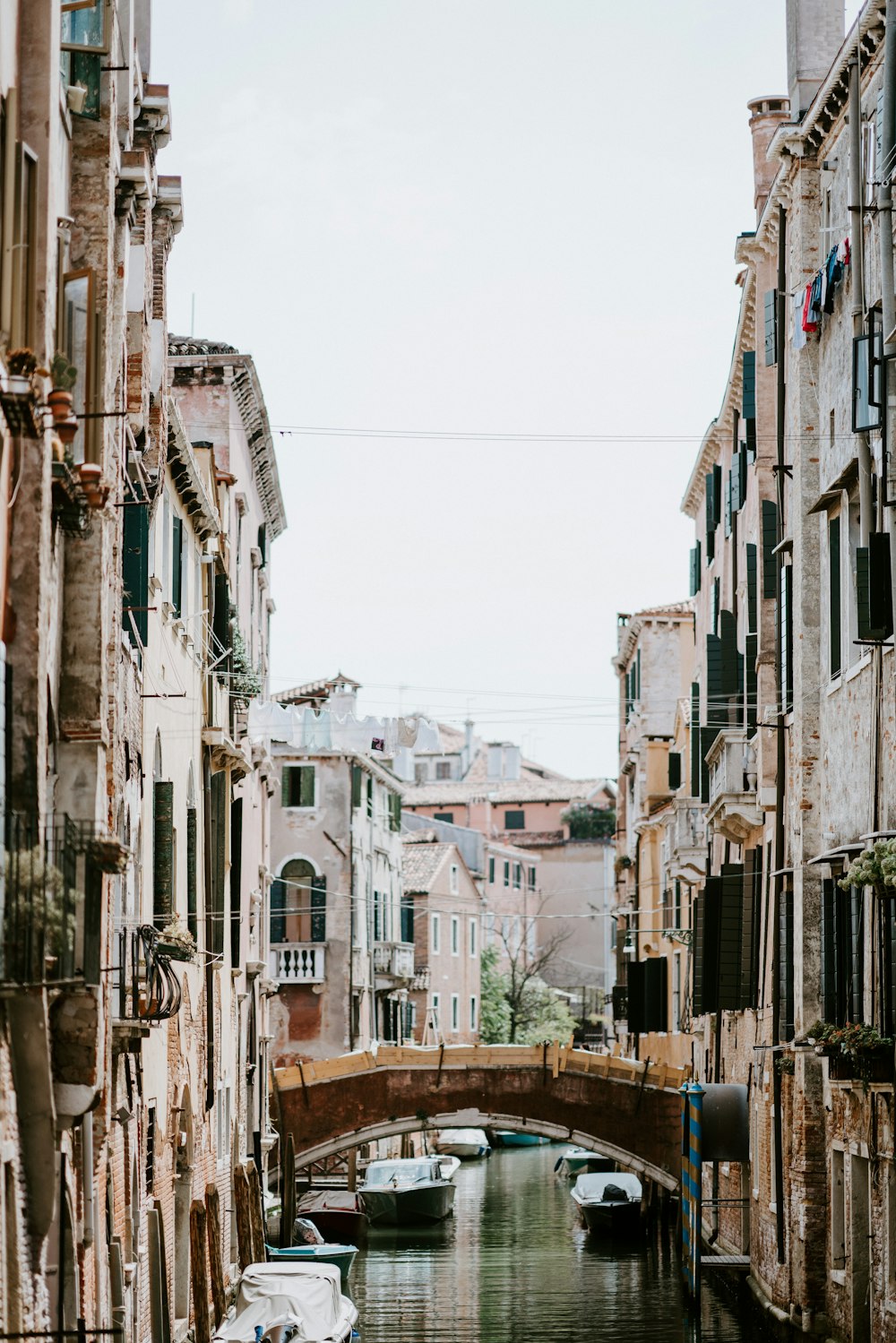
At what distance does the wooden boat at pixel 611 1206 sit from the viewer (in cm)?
3403

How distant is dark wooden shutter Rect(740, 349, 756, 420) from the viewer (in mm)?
21625

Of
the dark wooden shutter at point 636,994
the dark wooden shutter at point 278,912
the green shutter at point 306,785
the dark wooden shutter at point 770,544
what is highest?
the dark wooden shutter at point 770,544

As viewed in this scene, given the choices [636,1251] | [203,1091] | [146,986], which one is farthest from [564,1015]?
[146,986]

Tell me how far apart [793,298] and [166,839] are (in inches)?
302

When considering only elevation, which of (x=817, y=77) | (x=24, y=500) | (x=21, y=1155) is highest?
(x=817, y=77)

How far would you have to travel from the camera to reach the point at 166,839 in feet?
57.3

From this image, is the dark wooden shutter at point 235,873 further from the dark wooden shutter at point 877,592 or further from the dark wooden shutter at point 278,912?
the dark wooden shutter at point 278,912

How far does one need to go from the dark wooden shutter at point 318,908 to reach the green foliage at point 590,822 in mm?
29878

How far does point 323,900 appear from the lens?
4106cm

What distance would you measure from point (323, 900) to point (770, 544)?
2183cm

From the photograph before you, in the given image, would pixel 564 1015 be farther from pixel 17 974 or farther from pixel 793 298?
pixel 17 974

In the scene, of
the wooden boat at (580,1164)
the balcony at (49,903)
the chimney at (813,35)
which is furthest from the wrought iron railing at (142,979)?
the wooden boat at (580,1164)

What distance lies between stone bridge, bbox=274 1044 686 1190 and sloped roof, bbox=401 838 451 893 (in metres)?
21.0

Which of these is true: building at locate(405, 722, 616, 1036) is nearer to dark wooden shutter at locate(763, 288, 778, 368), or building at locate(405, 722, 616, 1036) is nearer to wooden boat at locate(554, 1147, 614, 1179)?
wooden boat at locate(554, 1147, 614, 1179)
